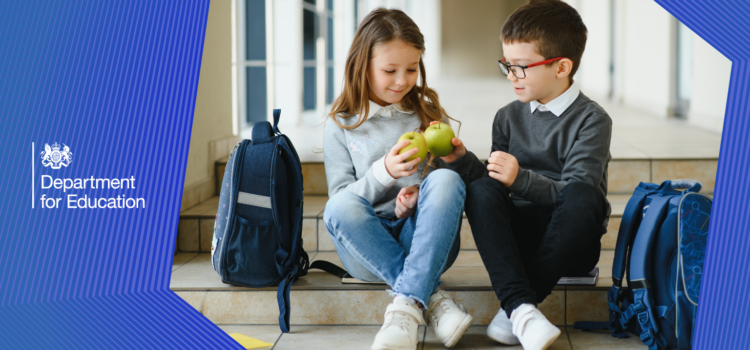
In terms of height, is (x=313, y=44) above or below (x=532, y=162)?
above

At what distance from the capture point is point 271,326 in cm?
182

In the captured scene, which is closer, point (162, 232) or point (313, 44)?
point (162, 232)

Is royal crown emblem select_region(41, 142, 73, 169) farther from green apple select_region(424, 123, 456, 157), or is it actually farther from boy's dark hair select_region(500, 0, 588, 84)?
boy's dark hair select_region(500, 0, 588, 84)

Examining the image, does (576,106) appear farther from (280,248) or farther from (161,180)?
(161,180)

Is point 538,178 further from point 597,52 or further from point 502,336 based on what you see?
point 597,52

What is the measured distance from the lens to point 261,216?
1.76 meters

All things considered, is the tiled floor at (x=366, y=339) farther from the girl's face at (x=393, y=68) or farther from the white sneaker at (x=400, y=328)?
the girl's face at (x=393, y=68)

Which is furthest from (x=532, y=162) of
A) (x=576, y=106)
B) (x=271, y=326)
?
(x=271, y=326)

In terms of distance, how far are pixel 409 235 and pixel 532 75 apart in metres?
0.52

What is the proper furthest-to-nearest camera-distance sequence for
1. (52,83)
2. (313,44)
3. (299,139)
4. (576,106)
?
(313,44) < (299,139) < (52,83) < (576,106)

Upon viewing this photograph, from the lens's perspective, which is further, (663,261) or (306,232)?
(306,232)

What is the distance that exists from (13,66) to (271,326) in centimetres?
100

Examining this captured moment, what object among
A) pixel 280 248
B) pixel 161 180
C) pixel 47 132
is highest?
pixel 47 132

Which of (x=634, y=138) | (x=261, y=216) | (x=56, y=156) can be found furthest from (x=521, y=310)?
(x=634, y=138)
